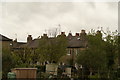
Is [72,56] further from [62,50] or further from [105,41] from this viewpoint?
[105,41]

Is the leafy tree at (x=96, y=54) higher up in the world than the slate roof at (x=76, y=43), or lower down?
lower down

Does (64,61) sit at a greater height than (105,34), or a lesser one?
lesser

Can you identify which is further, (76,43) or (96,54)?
(76,43)

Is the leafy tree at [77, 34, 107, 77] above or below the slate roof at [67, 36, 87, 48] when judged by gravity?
below

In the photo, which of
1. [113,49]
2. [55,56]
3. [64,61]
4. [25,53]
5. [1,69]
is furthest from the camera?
[64,61]

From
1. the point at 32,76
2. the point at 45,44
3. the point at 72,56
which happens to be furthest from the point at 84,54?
the point at 72,56

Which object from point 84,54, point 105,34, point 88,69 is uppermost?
point 105,34

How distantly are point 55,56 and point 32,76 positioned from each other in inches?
515

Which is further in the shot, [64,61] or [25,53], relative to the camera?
[64,61]

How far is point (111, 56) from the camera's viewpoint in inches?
1180

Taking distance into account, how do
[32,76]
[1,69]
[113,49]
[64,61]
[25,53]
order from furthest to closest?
[64,61]
[25,53]
[113,49]
[1,69]
[32,76]

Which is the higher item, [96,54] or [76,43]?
[76,43]

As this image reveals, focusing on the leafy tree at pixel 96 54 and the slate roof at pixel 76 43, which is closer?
the leafy tree at pixel 96 54

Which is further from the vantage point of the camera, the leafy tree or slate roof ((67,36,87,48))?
slate roof ((67,36,87,48))
